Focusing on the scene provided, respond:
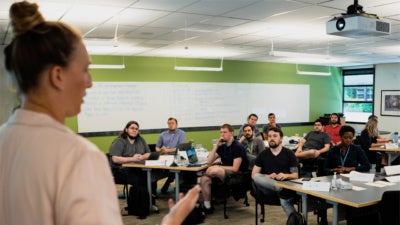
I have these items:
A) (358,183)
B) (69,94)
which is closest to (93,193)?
(69,94)

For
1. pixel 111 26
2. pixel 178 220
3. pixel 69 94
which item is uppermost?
pixel 111 26

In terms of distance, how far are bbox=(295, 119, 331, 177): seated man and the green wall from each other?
3166 millimetres

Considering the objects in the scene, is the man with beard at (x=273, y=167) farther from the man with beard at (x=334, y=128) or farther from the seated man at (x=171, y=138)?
the man with beard at (x=334, y=128)

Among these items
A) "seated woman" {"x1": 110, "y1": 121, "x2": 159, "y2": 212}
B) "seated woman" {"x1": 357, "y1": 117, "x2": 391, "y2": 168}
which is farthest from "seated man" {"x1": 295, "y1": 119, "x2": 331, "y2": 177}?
"seated woman" {"x1": 110, "y1": 121, "x2": 159, "y2": 212}

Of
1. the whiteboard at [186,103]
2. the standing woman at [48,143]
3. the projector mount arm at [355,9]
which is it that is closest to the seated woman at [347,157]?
the projector mount arm at [355,9]

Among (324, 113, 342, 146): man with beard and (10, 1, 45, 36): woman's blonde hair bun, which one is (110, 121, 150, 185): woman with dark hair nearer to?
(324, 113, 342, 146): man with beard

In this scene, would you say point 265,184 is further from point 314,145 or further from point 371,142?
point 371,142

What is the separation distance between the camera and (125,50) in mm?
7383

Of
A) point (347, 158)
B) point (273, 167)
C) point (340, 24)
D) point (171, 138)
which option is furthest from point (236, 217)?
point (340, 24)

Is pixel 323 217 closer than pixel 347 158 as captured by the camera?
Yes

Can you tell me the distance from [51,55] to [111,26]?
466cm

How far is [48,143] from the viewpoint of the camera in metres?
0.60

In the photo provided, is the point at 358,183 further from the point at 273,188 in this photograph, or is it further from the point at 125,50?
the point at 125,50

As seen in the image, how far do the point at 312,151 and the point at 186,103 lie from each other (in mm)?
3741
